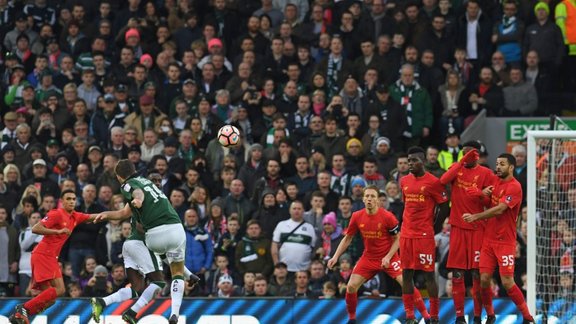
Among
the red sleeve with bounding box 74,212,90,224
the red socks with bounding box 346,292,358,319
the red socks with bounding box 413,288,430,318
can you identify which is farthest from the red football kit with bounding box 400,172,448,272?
the red sleeve with bounding box 74,212,90,224

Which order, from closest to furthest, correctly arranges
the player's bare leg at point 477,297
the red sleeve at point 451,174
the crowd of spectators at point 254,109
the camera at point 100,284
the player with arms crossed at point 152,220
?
the player with arms crossed at point 152,220 → the red sleeve at point 451,174 → the player's bare leg at point 477,297 → the camera at point 100,284 → the crowd of spectators at point 254,109

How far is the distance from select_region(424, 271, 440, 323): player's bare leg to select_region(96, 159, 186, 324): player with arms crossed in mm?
3163

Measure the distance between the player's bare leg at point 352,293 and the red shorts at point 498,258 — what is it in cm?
171

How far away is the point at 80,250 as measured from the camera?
2500 cm

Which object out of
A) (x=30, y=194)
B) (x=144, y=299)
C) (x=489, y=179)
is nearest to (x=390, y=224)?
(x=489, y=179)

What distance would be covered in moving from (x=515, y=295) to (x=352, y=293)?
7.13 feet

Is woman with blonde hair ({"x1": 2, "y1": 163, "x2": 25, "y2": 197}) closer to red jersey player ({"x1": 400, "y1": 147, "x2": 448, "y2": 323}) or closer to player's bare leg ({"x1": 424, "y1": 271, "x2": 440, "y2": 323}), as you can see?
red jersey player ({"x1": 400, "y1": 147, "x2": 448, "y2": 323})

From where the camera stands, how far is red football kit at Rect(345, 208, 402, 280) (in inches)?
820

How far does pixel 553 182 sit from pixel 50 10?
11243 millimetres

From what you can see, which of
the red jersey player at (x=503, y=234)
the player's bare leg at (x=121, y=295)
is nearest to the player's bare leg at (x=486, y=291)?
the red jersey player at (x=503, y=234)

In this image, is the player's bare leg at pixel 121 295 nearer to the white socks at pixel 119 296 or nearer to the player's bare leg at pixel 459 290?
the white socks at pixel 119 296

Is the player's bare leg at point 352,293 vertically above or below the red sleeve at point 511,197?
below

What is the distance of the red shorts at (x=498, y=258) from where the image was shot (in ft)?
65.6

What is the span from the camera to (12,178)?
2609cm
